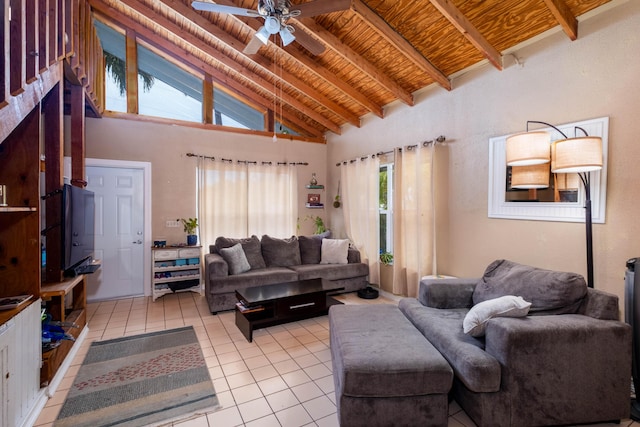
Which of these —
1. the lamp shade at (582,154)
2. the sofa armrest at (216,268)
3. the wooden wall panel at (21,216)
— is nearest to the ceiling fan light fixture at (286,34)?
the wooden wall panel at (21,216)

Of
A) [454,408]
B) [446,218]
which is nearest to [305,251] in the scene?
[446,218]

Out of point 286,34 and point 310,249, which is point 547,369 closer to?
point 286,34

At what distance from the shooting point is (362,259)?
15.2 ft

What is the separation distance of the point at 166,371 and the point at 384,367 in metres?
1.81

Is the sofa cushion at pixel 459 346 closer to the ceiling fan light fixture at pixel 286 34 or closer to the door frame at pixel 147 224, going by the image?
the ceiling fan light fixture at pixel 286 34

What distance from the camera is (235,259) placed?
3873 millimetres

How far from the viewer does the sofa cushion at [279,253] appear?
173 inches

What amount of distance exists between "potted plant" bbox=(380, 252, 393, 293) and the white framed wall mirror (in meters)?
1.67

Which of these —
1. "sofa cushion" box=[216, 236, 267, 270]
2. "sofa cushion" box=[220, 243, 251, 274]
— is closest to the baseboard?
"sofa cushion" box=[220, 243, 251, 274]

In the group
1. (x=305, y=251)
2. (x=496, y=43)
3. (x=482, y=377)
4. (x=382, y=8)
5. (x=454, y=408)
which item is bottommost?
(x=454, y=408)

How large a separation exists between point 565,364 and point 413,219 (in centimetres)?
224

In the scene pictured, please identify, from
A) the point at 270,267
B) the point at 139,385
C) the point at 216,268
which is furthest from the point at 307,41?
the point at 139,385

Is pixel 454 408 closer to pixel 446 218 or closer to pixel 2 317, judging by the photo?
pixel 446 218

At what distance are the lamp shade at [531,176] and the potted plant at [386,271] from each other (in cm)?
210
